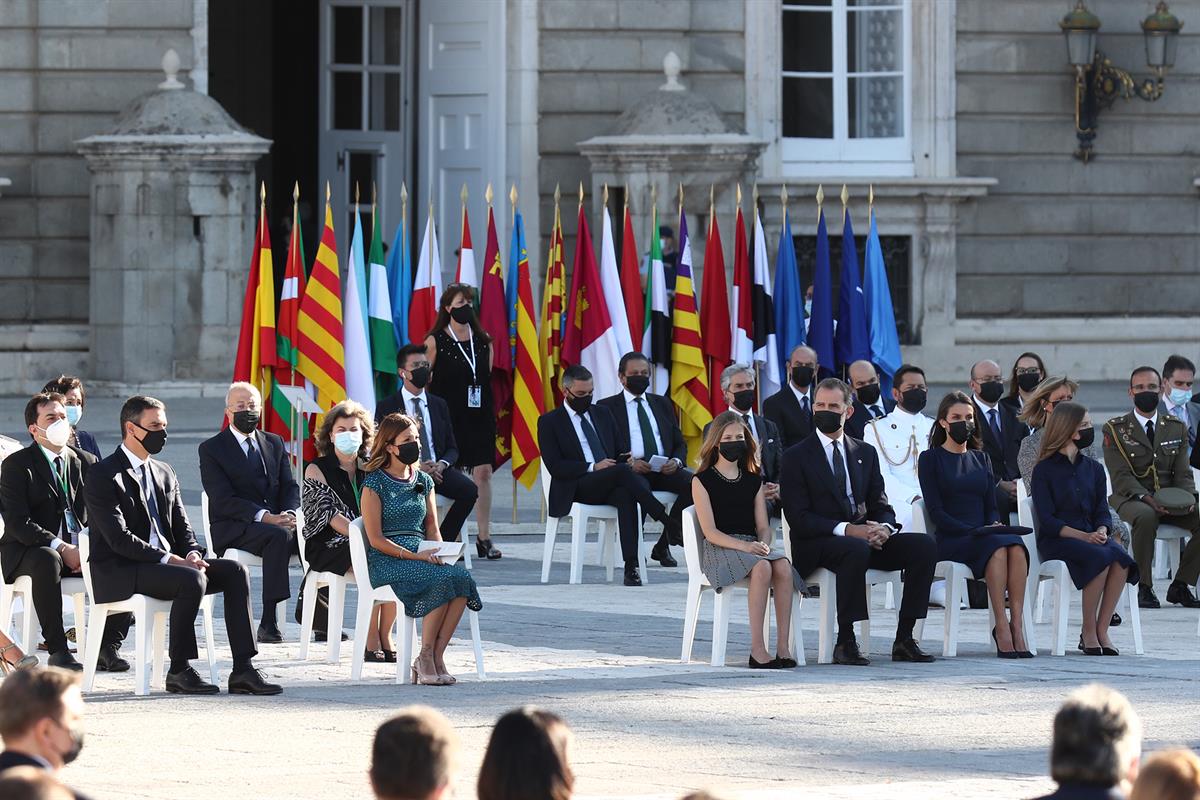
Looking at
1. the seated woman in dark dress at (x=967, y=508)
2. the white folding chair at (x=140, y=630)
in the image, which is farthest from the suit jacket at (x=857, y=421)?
A: the white folding chair at (x=140, y=630)

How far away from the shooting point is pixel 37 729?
206 inches

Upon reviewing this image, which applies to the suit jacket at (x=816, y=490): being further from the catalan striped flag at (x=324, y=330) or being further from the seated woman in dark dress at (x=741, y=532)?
the catalan striped flag at (x=324, y=330)

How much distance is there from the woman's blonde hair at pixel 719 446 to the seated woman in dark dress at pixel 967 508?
95cm

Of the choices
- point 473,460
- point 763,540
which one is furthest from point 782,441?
point 763,540

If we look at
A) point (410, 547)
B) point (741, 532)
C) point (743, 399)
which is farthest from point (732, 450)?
point (743, 399)

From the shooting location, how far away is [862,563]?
11.4 m

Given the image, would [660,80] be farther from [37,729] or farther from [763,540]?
[37,729]

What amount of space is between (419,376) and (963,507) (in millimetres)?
3604

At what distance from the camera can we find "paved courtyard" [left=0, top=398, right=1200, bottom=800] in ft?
26.9

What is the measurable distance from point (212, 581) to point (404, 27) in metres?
14.9

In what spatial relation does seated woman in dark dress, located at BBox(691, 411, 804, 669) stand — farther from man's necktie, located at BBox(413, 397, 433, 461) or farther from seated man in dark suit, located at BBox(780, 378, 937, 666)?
man's necktie, located at BBox(413, 397, 433, 461)

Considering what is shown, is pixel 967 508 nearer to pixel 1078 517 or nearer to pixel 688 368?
pixel 1078 517

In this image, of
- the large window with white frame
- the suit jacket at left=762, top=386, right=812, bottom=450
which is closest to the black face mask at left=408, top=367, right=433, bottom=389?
the suit jacket at left=762, top=386, right=812, bottom=450

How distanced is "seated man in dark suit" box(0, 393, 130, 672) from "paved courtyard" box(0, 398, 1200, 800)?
37 cm
